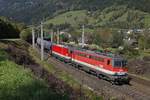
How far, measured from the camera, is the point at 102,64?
41.8 meters

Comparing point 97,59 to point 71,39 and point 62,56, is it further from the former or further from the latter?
point 71,39

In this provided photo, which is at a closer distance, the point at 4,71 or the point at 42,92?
the point at 42,92

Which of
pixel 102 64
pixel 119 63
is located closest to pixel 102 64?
pixel 102 64

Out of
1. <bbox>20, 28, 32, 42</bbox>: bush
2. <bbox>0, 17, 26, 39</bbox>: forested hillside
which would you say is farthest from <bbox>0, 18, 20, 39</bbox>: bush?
<bbox>20, 28, 32, 42</bbox>: bush

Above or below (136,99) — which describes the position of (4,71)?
above

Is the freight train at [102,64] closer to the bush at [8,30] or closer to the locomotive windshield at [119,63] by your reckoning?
the locomotive windshield at [119,63]

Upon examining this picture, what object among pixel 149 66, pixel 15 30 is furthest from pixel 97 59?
pixel 15 30

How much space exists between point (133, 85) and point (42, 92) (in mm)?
24138

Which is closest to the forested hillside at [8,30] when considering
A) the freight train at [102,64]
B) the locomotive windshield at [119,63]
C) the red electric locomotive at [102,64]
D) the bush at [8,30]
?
the bush at [8,30]

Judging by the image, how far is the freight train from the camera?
1548 inches

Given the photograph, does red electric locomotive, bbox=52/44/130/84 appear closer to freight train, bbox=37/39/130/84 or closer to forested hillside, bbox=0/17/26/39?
freight train, bbox=37/39/130/84

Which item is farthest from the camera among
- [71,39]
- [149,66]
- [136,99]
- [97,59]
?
[71,39]

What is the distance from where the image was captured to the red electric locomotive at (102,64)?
39.3 metres

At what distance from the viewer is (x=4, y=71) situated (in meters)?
23.3
